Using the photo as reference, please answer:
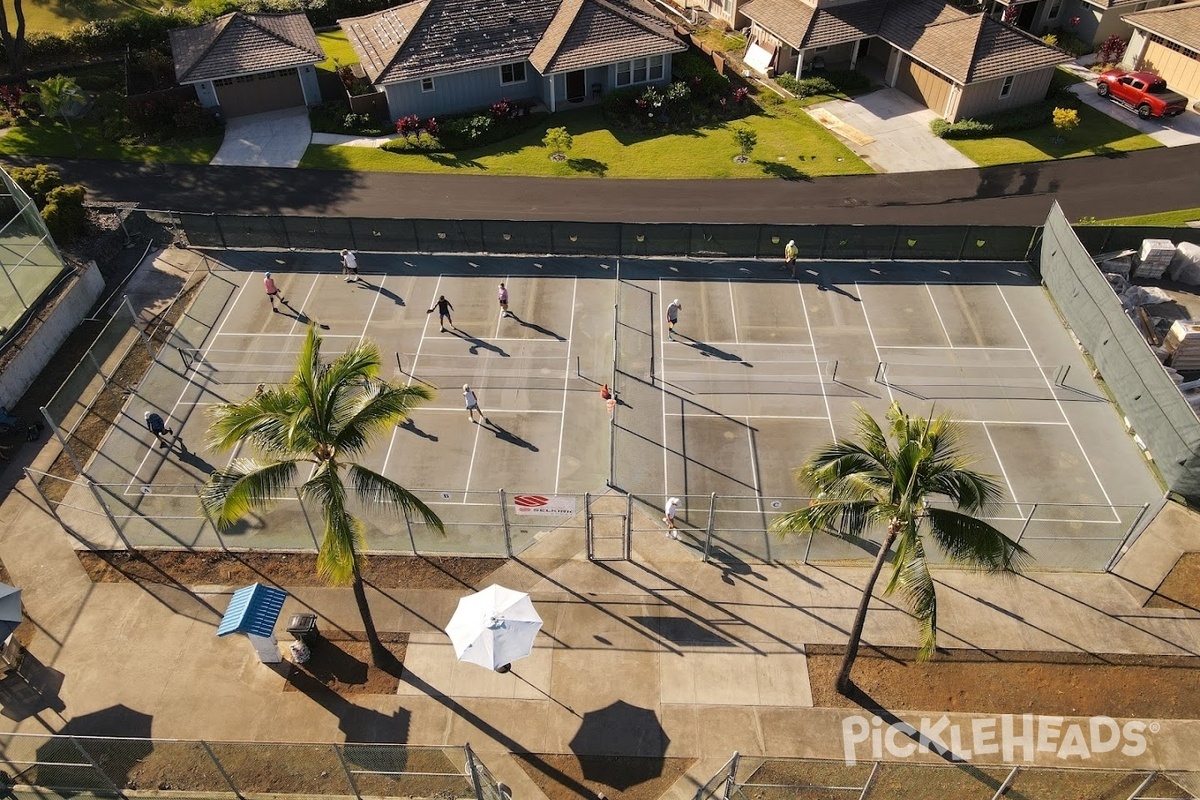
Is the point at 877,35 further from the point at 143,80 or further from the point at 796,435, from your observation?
the point at 143,80

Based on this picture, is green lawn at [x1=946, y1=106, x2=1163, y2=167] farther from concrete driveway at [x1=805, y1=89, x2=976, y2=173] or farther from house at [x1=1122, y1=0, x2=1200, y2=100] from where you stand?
house at [x1=1122, y1=0, x2=1200, y2=100]

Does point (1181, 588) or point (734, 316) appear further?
point (734, 316)

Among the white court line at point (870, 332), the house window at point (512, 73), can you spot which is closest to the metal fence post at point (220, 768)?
the white court line at point (870, 332)

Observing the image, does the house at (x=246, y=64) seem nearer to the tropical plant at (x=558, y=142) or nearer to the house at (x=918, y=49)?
the tropical plant at (x=558, y=142)

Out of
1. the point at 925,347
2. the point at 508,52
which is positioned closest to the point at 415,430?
the point at 925,347

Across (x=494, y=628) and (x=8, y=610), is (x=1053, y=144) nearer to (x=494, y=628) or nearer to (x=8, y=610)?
(x=494, y=628)

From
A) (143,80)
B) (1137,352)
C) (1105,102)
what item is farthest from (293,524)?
(1105,102)

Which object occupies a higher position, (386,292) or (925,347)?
(386,292)
